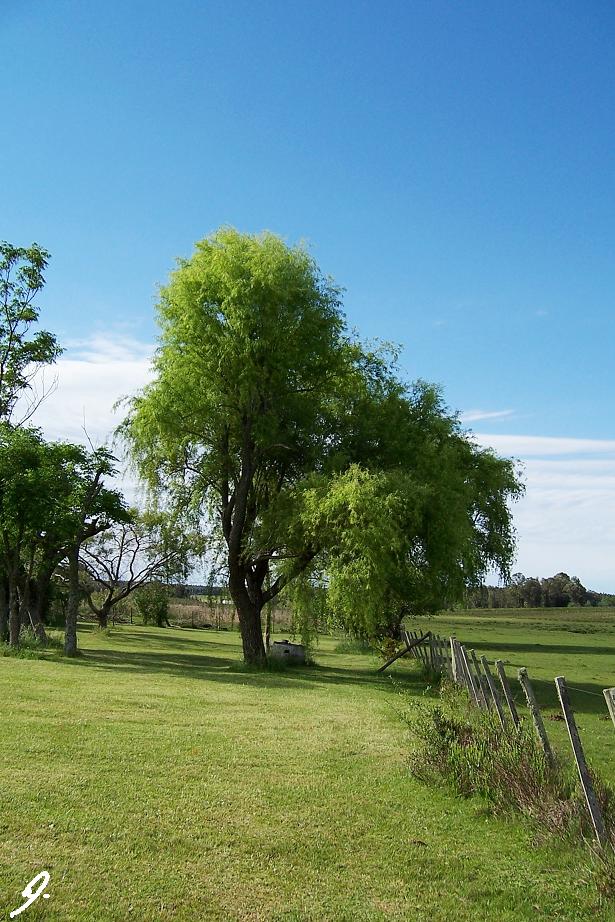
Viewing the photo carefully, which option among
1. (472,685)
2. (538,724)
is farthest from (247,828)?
(472,685)

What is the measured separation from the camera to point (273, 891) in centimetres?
584

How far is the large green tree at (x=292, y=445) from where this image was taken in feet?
73.6

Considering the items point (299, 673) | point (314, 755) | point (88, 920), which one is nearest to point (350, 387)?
point (299, 673)

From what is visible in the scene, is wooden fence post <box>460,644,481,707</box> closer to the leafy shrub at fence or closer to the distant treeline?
the leafy shrub at fence

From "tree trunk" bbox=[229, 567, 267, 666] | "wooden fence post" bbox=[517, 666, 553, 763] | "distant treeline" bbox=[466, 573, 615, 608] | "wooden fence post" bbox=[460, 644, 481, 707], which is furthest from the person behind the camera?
"distant treeline" bbox=[466, 573, 615, 608]

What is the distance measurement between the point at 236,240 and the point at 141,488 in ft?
31.0

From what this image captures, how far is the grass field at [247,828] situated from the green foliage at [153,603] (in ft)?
175

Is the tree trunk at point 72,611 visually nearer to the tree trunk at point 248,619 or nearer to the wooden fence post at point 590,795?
the tree trunk at point 248,619

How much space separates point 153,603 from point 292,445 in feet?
143

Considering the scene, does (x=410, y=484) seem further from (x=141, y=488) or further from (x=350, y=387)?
(x=141, y=488)

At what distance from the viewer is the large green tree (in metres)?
22.4

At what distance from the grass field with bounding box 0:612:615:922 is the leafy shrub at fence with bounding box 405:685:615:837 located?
0.78 feet
